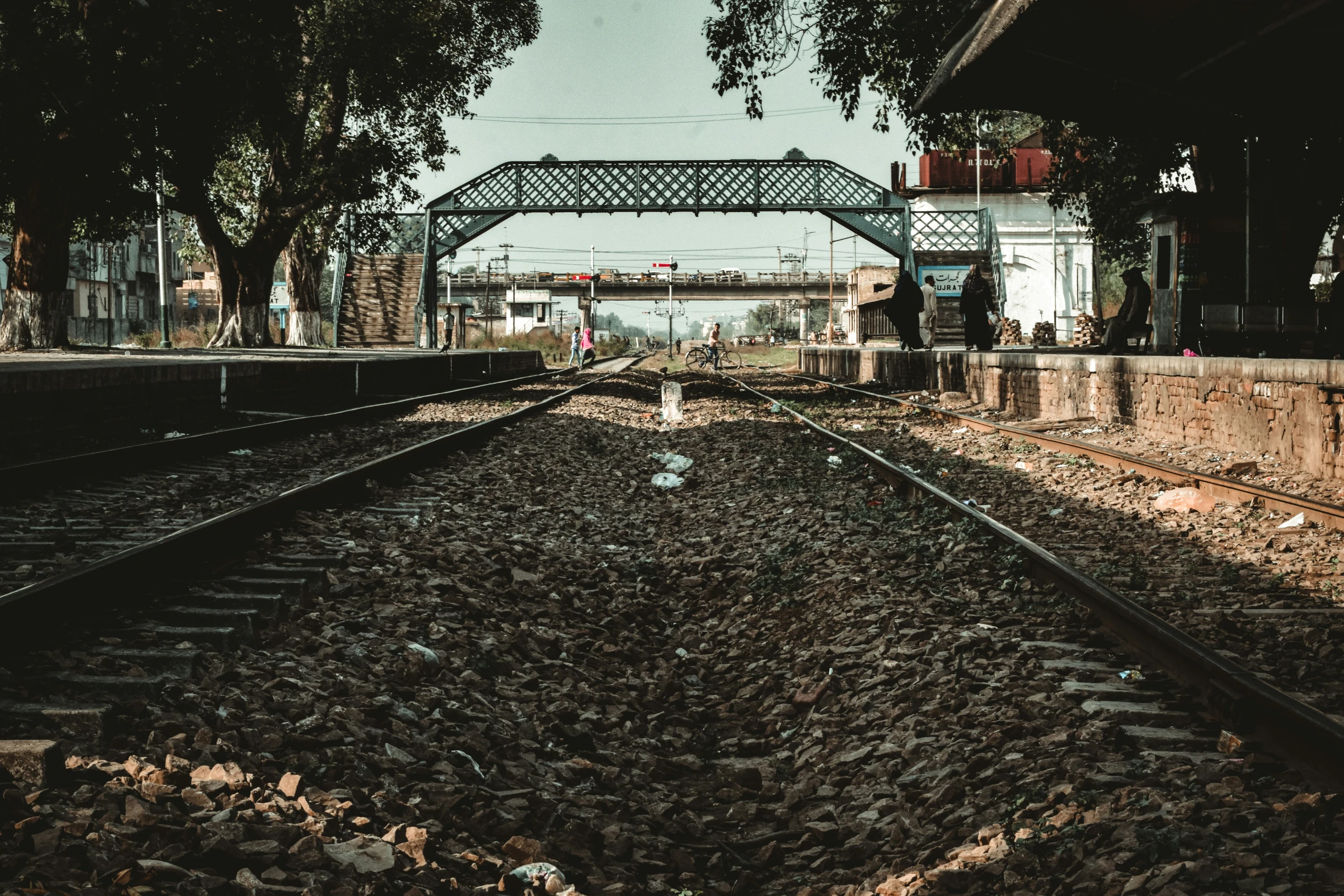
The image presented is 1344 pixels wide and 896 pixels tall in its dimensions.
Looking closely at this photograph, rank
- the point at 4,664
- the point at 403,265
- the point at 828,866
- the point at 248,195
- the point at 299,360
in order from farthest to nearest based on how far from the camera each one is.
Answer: the point at 403,265, the point at 248,195, the point at 299,360, the point at 4,664, the point at 828,866

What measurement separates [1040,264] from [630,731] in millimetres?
62705

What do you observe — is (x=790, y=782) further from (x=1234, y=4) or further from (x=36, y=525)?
(x=1234, y=4)

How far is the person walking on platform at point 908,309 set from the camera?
79.5 feet

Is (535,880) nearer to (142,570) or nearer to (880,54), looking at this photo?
(142,570)

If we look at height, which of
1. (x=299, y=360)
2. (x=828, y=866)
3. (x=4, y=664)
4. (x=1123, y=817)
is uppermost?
(x=299, y=360)

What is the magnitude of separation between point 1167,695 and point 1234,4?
11.0m

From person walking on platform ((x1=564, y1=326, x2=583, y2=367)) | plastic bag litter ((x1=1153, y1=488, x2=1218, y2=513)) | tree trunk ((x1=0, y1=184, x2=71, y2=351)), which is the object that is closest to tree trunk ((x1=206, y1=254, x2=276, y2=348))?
tree trunk ((x1=0, y1=184, x2=71, y2=351))

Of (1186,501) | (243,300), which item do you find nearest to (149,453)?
(1186,501)

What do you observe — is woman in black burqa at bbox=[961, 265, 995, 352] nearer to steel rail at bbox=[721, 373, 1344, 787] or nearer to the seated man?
the seated man

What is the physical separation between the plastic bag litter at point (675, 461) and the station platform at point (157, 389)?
18.3 feet

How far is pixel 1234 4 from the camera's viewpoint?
1212 cm

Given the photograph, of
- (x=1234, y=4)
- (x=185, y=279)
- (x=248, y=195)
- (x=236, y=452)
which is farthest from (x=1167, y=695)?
(x=185, y=279)

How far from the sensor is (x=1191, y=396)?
11234 millimetres

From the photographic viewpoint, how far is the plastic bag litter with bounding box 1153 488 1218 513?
7.54 meters
